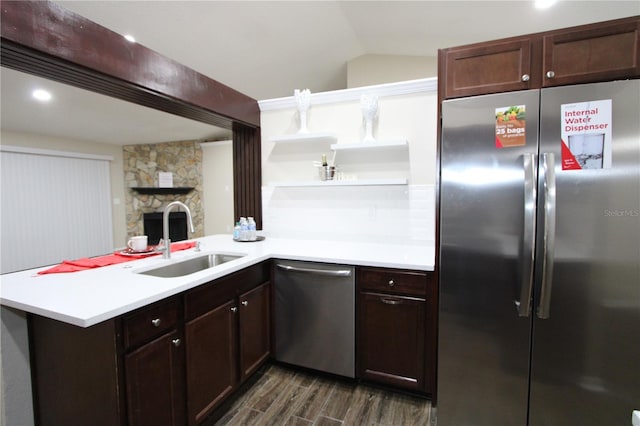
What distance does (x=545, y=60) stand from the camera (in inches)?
57.6

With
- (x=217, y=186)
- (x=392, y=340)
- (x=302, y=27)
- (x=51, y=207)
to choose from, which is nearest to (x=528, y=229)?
(x=392, y=340)

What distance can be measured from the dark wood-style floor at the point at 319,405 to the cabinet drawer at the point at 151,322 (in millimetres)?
806

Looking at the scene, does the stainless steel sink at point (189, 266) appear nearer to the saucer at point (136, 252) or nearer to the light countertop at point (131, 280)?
the light countertop at point (131, 280)

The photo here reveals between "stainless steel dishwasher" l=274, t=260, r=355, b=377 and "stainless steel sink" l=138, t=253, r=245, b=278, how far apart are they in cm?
44

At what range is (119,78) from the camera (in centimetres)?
165

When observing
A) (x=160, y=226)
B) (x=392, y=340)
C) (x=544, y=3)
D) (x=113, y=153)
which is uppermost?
(x=544, y=3)

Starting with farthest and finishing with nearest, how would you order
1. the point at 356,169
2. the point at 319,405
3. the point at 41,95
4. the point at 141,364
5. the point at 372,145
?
the point at 41,95
the point at 356,169
the point at 372,145
the point at 319,405
the point at 141,364

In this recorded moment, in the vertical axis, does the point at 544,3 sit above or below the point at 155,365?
above

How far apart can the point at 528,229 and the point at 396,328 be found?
970mm

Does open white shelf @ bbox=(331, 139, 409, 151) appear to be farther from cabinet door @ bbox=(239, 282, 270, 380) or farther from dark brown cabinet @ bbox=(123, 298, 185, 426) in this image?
dark brown cabinet @ bbox=(123, 298, 185, 426)

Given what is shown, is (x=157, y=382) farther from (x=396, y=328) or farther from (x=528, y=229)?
(x=528, y=229)

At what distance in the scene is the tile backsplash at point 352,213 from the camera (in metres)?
2.45

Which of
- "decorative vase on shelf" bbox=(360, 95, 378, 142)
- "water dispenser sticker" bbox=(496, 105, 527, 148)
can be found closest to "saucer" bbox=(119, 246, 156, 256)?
"decorative vase on shelf" bbox=(360, 95, 378, 142)

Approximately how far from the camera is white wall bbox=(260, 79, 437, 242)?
241 centimetres
